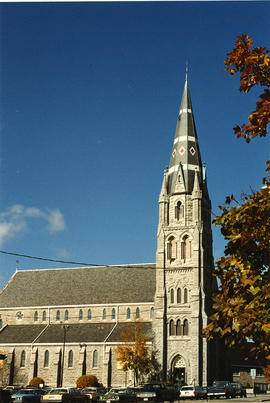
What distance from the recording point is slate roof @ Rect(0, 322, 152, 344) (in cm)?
6712

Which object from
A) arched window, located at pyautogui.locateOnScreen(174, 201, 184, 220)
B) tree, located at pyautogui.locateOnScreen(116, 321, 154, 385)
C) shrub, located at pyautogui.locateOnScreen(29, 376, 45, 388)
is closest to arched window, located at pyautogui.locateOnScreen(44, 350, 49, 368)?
shrub, located at pyautogui.locateOnScreen(29, 376, 45, 388)

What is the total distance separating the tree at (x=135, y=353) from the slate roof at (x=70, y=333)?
1984 millimetres

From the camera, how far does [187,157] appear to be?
70875 mm

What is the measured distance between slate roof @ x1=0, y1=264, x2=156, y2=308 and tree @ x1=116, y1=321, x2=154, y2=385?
25.5 ft

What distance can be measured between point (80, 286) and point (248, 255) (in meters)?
68.9

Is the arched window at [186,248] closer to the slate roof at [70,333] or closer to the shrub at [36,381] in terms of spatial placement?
the slate roof at [70,333]

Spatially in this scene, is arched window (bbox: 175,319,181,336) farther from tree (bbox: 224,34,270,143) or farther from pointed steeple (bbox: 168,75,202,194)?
tree (bbox: 224,34,270,143)

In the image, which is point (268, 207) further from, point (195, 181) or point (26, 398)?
point (195, 181)

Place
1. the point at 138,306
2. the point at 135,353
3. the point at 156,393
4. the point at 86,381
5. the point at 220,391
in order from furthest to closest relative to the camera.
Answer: the point at 138,306
the point at 86,381
the point at 135,353
the point at 220,391
the point at 156,393

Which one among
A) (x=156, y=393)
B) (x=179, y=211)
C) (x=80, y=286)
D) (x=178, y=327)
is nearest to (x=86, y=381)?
(x=178, y=327)

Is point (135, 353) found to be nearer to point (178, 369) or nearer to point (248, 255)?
point (178, 369)

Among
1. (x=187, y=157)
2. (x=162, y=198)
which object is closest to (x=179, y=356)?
(x=162, y=198)

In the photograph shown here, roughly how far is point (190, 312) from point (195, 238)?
9.32 metres

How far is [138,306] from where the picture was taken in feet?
230
